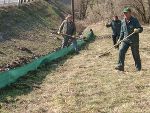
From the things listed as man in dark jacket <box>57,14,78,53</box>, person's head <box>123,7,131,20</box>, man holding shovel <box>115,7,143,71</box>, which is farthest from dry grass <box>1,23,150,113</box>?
man in dark jacket <box>57,14,78,53</box>

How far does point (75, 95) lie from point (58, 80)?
7.92 feet

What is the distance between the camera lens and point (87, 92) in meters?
10.5

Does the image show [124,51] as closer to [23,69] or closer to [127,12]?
[127,12]

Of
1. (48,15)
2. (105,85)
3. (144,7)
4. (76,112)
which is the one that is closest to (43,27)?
(48,15)

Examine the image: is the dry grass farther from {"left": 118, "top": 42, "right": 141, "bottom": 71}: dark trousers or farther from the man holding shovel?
the man holding shovel

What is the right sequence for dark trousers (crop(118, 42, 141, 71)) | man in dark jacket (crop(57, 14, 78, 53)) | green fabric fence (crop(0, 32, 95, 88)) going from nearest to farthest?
green fabric fence (crop(0, 32, 95, 88)) < dark trousers (crop(118, 42, 141, 71)) < man in dark jacket (crop(57, 14, 78, 53))

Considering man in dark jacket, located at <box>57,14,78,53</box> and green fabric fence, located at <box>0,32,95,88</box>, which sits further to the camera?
man in dark jacket, located at <box>57,14,78,53</box>

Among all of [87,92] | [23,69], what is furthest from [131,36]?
[23,69]

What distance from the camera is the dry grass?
9.08 meters

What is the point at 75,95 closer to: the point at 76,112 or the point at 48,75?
the point at 76,112

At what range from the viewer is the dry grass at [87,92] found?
29.8 feet

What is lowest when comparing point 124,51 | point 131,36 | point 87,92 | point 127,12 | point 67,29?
point 87,92

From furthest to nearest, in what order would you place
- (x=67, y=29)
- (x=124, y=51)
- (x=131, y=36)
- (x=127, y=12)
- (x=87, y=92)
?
(x=67, y=29), (x=124, y=51), (x=131, y=36), (x=127, y=12), (x=87, y=92)

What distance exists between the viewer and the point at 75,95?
10141mm
